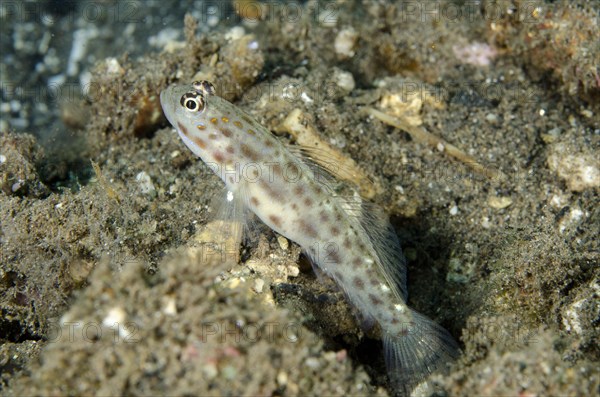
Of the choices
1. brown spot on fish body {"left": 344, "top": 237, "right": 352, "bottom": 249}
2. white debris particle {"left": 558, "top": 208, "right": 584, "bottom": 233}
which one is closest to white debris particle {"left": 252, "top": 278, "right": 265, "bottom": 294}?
brown spot on fish body {"left": 344, "top": 237, "right": 352, "bottom": 249}

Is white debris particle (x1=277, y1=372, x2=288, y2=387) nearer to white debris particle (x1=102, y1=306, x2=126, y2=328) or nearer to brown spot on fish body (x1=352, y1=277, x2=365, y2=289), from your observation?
white debris particle (x1=102, y1=306, x2=126, y2=328)

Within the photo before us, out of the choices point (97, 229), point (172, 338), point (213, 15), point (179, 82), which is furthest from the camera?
point (213, 15)

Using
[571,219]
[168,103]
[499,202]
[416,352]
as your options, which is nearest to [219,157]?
[168,103]

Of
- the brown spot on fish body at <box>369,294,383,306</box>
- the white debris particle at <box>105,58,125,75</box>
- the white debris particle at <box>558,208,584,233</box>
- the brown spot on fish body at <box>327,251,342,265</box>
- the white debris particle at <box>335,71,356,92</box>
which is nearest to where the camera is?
the brown spot on fish body at <box>369,294,383,306</box>

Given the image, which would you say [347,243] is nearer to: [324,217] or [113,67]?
[324,217]

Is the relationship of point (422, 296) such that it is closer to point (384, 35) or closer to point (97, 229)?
point (97, 229)

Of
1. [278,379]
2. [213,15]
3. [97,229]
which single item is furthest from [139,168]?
[213,15]
